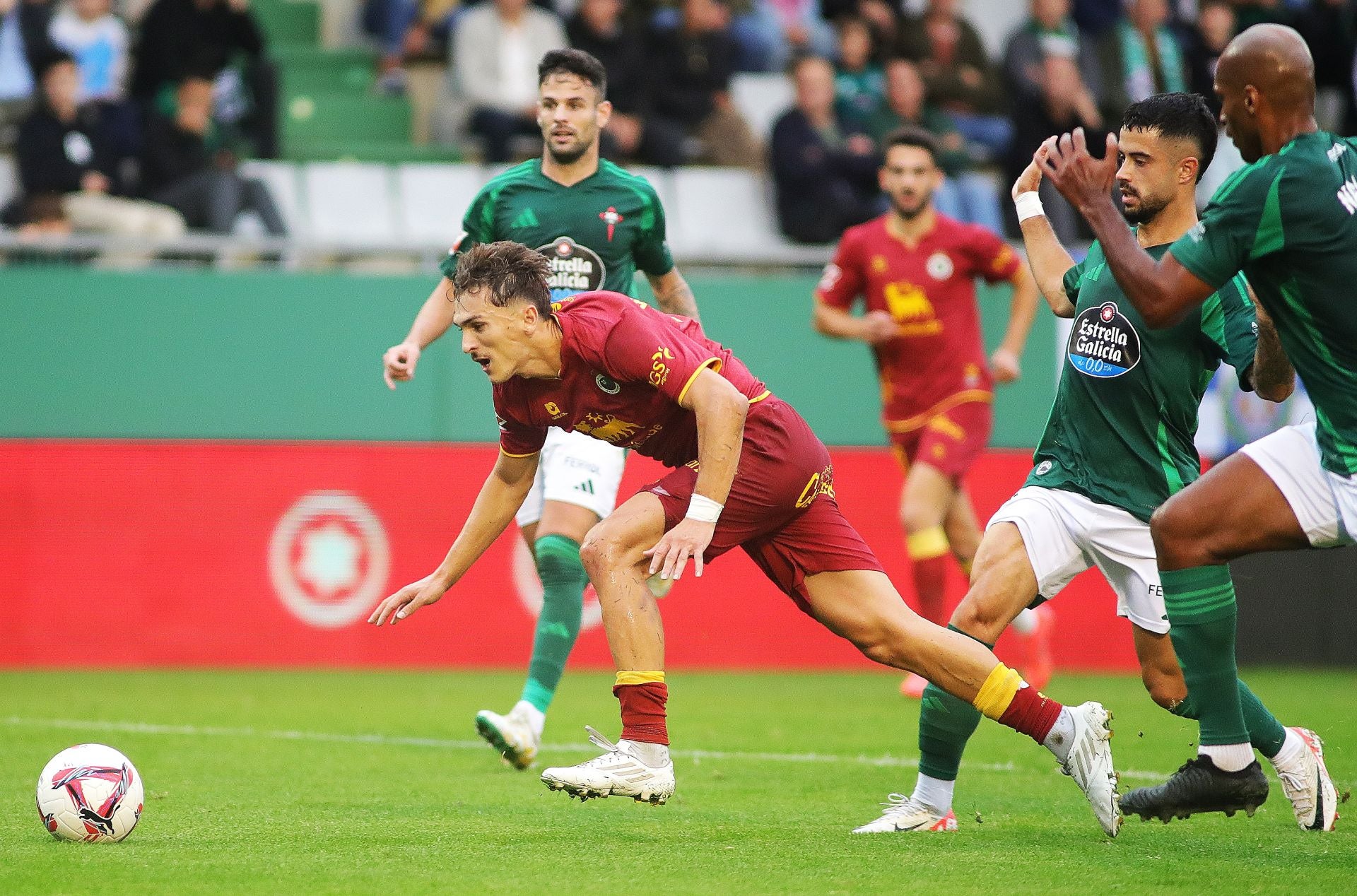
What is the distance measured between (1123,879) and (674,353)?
2.10 meters

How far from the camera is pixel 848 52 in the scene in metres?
16.0

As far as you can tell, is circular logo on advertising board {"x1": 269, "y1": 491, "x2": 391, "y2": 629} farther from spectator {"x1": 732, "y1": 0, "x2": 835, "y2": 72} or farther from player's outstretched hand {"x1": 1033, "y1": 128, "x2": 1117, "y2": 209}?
player's outstretched hand {"x1": 1033, "y1": 128, "x2": 1117, "y2": 209}

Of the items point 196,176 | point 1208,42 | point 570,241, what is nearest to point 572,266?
point 570,241

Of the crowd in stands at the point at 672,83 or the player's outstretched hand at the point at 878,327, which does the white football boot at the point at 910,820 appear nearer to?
the player's outstretched hand at the point at 878,327

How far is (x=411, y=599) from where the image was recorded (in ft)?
20.1

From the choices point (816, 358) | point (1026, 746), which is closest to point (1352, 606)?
point (816, 358)

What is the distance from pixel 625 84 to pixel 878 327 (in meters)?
5.59

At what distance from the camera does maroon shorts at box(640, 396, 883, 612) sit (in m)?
5.86

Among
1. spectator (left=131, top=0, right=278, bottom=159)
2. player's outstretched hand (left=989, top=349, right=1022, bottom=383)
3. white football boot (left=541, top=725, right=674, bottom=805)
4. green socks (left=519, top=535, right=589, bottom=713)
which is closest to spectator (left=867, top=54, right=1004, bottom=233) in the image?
player's outstretched hand (left=989, top=349, right=1022, bottom=383)

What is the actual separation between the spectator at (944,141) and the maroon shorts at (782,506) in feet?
29.4

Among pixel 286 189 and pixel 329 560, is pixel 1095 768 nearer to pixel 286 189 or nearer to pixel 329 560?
pixel 329 560

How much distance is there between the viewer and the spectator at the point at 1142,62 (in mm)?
16297

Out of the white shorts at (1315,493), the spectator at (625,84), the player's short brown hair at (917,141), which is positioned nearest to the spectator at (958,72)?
the spectator at (625,84)

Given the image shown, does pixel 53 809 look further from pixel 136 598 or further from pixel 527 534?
pixel 136 598
